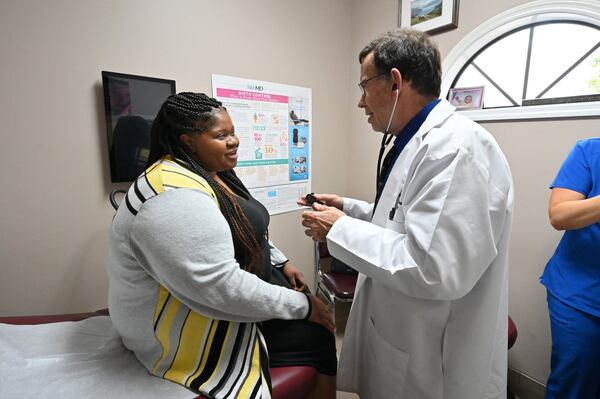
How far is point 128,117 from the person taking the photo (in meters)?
1.49

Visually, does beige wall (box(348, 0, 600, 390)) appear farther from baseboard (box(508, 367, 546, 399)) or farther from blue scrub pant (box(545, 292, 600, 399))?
blue scrub pant (box(545, 292, 600, 399))

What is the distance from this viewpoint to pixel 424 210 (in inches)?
31.4

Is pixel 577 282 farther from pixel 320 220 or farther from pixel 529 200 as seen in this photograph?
pixel 320 220

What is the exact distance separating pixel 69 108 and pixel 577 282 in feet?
7.31

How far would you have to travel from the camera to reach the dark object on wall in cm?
145

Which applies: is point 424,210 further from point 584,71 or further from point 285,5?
point 285,5

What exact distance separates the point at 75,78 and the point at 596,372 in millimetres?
2456

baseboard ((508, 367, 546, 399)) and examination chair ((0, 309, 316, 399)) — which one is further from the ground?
examination chair ((0, 309, 316, 399))

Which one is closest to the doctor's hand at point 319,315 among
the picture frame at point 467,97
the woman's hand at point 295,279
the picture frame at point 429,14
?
the woman's hand at point 295,279

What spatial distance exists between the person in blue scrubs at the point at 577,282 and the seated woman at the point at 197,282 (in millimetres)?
962

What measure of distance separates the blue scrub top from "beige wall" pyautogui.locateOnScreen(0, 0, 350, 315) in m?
1.76

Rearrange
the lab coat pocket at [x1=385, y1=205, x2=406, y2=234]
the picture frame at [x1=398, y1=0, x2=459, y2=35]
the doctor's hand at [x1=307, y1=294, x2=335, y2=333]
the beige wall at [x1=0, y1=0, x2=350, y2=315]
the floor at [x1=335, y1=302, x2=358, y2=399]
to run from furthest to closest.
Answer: the floor at [x1=335, y1=302, x2=358, y2=399]
the picture frame at [x1=398, y1=0, x2=459, y2=35]
the beige wall at [x1=0, y1=0, x2=350, y2=315]
the doctor's hand at [x1=307, y1=294, x2=335, y2=333]
the lab coat pocket at [x1=385, y1=205, x2=406, y2=234]

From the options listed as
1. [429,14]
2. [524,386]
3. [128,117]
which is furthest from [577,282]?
[128,117]

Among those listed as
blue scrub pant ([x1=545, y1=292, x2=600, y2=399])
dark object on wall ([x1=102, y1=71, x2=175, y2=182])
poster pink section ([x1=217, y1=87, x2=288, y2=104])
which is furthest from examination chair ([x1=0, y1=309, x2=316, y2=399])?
poster pink section ([x1=217, y1=87, x2=288, y2=104])
